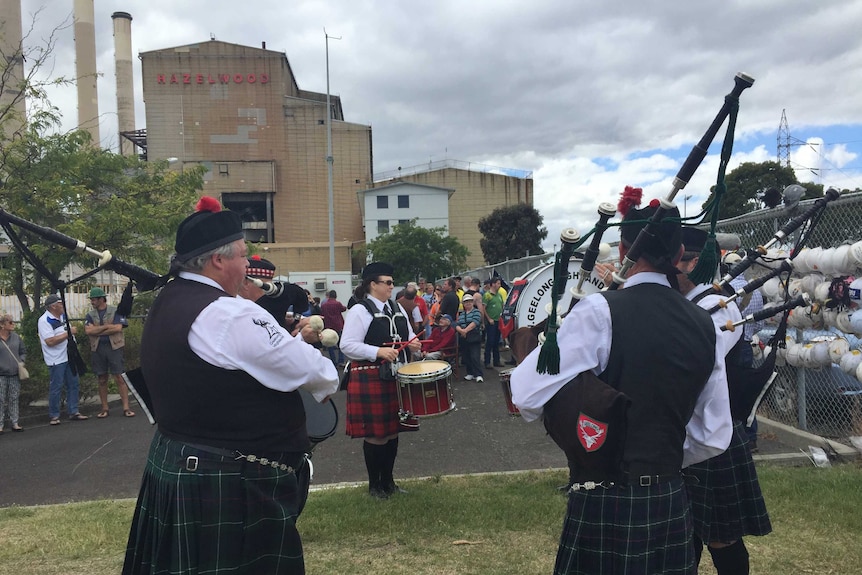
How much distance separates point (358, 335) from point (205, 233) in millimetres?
2337

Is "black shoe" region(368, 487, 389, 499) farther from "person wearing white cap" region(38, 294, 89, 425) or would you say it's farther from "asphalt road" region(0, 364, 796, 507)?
"person wearing white cap" region(38, 294, 89, 425)

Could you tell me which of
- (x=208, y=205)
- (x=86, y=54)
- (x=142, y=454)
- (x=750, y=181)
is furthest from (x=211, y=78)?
(x=208, y=205)

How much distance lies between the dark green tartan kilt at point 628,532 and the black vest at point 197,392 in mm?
1070

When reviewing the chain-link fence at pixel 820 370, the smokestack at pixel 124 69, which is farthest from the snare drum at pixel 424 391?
the smokestack at pixel 124 69

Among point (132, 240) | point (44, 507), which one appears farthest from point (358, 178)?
point (44, 507)

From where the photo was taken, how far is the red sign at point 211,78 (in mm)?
51219

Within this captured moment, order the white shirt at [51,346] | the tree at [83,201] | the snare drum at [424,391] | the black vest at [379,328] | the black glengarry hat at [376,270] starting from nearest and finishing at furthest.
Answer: the snare drum at [424,391] → the black vest at [379,328] → the black glengarry hat at [376,270] → the white shirt at [51,346] → the tree at [83,201]

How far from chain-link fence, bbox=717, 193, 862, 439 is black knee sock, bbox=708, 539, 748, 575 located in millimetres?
2952

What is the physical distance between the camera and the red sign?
5122 cm

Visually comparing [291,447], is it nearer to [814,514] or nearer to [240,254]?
[240,254]

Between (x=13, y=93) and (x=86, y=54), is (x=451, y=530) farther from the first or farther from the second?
(x=86, y=54)

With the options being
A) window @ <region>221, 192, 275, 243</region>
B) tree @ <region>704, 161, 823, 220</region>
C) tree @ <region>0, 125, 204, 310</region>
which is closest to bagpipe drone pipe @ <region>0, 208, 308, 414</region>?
tree @ <region>0, 125, 204, 310</region>

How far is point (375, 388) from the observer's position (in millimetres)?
4480

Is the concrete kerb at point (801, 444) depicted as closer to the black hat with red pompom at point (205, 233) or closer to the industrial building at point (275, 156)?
the black hat with red pompom at point (205, 233)
